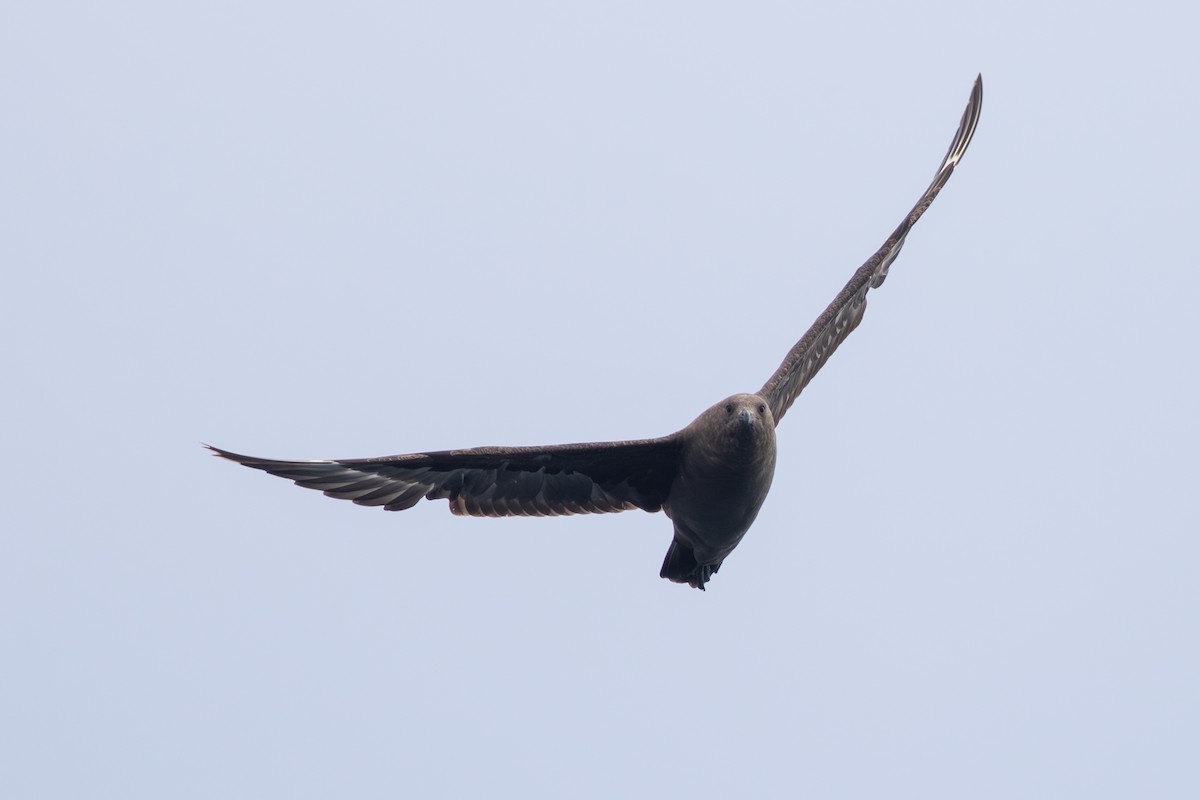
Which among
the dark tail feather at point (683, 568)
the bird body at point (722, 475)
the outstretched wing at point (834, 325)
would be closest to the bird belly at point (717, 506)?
the bird body at point (722, 475)

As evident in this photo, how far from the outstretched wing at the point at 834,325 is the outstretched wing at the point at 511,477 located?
4.24 ft

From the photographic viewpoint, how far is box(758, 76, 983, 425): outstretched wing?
43.3 feet

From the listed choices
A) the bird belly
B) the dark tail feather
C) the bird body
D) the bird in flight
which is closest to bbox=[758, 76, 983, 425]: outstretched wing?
the bird in flight

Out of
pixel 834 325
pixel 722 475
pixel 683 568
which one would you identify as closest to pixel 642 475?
pixel 683 568

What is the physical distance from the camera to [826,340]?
14.1m

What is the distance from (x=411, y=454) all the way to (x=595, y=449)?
153 cm

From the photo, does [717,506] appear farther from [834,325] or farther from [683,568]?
[834,325]

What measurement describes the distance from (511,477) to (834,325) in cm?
352

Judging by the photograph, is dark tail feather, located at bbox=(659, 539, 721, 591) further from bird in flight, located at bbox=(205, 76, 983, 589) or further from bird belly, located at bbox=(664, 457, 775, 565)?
bird belly, located at bbox=(664, 457, 775, 565)

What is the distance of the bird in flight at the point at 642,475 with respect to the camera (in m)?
11.9

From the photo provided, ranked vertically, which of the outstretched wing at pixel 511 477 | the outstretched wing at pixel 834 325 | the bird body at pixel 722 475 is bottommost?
the outstretched wing at pixel 511 477

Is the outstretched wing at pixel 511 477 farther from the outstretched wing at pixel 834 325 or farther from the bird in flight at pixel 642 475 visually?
the outstretched wing at pixel 834 325

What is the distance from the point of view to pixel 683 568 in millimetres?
13422

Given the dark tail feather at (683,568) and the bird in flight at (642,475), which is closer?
the bird in flight at (642,475)
